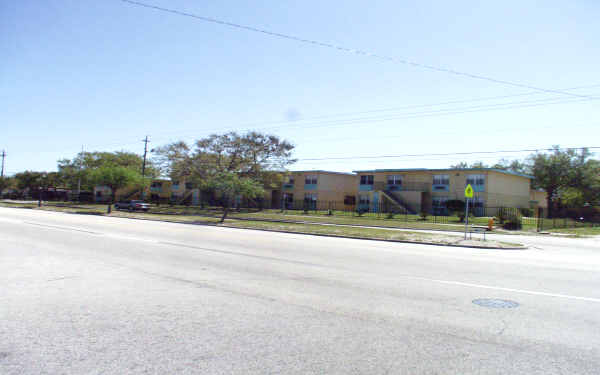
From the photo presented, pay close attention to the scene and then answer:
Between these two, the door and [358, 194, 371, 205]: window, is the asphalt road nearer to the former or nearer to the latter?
the door

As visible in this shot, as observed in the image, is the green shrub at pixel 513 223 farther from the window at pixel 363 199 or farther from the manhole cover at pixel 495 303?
the manhole cover at pixel 495 303

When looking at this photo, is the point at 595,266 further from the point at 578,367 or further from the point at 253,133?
the point at 253,133

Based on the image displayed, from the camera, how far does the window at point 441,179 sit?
1851 inches

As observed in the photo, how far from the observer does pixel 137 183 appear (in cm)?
5134

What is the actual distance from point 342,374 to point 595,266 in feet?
36.1

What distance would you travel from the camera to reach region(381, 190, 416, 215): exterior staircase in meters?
46.5

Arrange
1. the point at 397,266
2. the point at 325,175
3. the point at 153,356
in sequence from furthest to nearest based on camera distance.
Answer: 1. the point at 325,175
2. the point at 397,266
3. the point at 153,356

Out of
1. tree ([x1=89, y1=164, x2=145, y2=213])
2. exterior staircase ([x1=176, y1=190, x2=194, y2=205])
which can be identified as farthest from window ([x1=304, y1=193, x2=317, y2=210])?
tree ([x1=89, y1=164, x2=145, y2=213])

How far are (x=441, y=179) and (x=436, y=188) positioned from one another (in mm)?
1153

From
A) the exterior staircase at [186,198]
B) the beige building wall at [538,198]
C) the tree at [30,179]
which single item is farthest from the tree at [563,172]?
the tree at [30,179]

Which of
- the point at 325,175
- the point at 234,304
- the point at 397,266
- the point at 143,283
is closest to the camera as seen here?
the point at 234,304

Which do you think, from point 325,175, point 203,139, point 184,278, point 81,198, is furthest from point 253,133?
point 184,278

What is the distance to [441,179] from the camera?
47.4m

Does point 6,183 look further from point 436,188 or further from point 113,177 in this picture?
point 436,188
